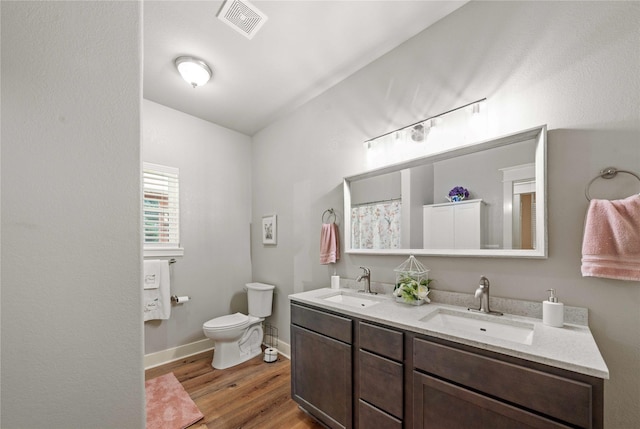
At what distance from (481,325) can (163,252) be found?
9.48 ft

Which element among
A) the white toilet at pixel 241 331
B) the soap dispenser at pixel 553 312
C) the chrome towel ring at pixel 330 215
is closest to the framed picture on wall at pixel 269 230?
the white toilet at pixel 241 331

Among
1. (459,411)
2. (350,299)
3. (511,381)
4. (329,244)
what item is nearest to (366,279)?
(350,299)

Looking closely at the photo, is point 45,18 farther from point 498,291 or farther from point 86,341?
point 498,291

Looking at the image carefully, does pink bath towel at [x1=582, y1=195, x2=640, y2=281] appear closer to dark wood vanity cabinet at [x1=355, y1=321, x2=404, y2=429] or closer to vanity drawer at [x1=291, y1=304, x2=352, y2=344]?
dark wood vanity cabinet at [x1=355, y1=321, x2=404, y2=429]

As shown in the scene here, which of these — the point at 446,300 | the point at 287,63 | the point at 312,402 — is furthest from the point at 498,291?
the point at 287,63

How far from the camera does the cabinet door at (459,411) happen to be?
38.4 inches

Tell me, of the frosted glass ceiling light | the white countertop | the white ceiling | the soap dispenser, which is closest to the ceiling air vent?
the white ceiling

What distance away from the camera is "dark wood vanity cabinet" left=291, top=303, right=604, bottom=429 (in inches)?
36.2

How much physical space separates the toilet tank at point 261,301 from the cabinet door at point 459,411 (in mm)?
2021

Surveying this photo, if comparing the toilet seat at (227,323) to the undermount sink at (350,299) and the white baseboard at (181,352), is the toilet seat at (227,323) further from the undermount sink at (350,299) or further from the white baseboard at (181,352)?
the undermount sink at (350,299)

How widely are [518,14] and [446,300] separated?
1.73 m

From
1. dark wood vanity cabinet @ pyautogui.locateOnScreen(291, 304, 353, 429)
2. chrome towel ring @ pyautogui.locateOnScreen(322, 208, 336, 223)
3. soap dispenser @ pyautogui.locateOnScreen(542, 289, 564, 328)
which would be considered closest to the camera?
soap dispenser @ pyautogui.locateOnScreen(542, 289, 564, 328)

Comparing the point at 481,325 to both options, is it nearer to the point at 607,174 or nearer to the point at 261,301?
the point at 607,174

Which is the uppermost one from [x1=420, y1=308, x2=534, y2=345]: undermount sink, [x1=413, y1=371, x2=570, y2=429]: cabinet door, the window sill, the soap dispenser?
the window sill
